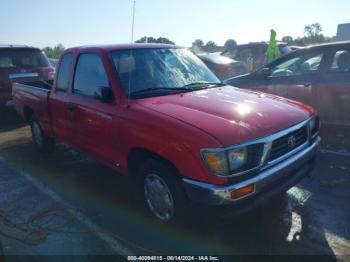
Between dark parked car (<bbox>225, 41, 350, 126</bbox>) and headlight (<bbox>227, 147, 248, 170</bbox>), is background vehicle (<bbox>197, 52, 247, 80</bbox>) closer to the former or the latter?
dark parked car (<bbox>225, 41, 350, 126</bbox>)

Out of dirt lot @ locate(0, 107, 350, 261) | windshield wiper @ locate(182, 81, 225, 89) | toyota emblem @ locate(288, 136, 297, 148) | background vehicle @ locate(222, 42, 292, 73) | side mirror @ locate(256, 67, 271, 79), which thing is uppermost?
background vehicle @ locate(222, 42, 292, 73)

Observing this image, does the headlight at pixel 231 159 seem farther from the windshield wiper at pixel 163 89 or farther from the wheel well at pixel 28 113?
the wheel well at pixel 28 113

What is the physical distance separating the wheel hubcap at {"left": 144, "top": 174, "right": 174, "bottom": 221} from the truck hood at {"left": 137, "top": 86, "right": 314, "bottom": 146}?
69cm

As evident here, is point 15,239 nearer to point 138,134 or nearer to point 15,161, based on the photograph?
point 138,134

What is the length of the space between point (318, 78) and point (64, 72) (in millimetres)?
4298

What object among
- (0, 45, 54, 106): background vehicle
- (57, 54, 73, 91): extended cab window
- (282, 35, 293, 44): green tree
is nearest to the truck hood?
(57, 54, 73, 91): extended cab window

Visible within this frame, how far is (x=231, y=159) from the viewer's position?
2.95 meters

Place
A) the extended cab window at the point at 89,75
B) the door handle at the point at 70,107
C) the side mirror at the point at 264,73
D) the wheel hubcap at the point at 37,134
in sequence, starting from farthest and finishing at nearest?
the side mirror at the point at 264,73, the wheel hubcap at the point at 37,134, the door handle at the point at 70,107, the extended cab window at the point at 89,75

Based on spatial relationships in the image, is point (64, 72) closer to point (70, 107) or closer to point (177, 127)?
point (70, 107)

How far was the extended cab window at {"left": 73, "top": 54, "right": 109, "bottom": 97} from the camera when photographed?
421 cm

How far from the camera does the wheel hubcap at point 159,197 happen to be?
3.45 m

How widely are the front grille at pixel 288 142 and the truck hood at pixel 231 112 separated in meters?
0.10

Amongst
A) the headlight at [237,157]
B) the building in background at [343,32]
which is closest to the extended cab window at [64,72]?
the headlight at [237,157]

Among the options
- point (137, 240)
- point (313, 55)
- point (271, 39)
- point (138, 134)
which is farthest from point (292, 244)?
point (271, 39)
